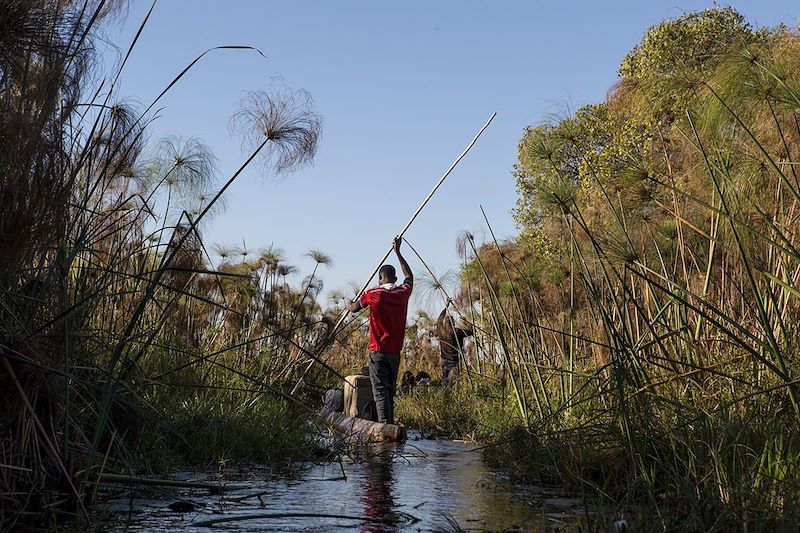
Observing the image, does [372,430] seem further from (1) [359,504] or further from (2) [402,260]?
(1) [359,504]

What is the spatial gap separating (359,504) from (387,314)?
571 centimetres

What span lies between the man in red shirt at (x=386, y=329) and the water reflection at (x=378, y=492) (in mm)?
2089

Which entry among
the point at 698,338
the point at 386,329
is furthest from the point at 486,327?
the point at 698,338

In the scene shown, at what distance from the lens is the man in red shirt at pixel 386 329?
35.1 feet

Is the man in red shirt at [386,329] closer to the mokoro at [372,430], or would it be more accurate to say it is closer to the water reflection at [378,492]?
the mokoro at [372,430]

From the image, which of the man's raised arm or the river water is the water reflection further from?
the man's raised arm

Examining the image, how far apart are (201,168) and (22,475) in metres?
3.75

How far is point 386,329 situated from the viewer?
35.6 ft

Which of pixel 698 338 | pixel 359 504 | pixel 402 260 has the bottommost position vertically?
pixel 359 504

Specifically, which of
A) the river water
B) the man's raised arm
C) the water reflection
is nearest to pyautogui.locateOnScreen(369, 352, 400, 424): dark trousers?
the man's raised arm

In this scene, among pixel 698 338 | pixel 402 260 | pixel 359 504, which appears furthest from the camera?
pixel 402 260

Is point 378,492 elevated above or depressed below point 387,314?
below

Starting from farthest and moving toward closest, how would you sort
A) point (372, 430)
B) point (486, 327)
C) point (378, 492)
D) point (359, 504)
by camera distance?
point (486, 327), point (372, 430), point (378, 492), point (359, 504)

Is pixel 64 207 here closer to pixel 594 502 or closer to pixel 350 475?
pixel 594 502
